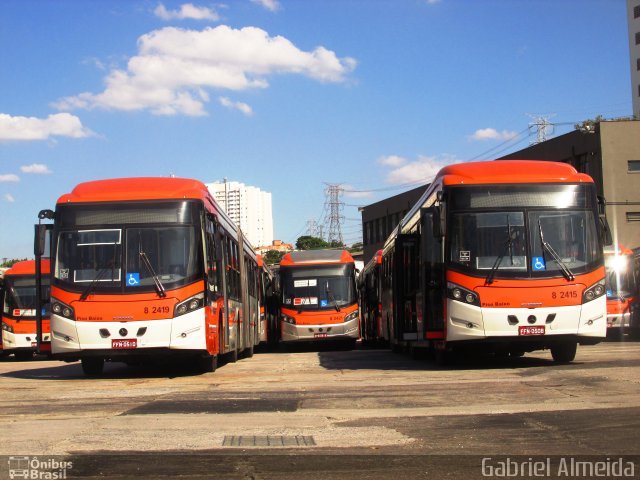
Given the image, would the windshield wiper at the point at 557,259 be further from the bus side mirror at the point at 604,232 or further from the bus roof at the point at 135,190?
the bus roof at the point at 135,190

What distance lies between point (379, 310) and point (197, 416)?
2178cm

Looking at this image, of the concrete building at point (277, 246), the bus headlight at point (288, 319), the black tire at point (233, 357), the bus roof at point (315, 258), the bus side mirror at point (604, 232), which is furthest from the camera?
the concrete building at point (277, 246)

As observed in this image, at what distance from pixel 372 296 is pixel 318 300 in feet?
15.8

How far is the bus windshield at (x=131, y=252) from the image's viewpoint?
14.1 metres

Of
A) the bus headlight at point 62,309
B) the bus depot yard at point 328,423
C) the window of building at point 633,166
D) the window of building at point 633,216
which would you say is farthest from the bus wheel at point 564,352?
the window of building at point 633,166

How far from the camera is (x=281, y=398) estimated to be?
35.4ft

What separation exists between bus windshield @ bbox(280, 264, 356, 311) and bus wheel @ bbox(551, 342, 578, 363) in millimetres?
13354

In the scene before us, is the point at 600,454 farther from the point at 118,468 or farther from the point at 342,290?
the point at 342,290

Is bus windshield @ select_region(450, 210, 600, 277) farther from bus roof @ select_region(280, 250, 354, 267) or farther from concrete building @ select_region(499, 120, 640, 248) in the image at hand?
concrete building @ select_region(499, 120, 640, 248)

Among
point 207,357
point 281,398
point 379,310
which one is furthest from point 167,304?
point 379,310

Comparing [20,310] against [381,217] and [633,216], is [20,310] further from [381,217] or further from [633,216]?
[381,217]

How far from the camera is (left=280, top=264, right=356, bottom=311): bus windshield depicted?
93.5 ft

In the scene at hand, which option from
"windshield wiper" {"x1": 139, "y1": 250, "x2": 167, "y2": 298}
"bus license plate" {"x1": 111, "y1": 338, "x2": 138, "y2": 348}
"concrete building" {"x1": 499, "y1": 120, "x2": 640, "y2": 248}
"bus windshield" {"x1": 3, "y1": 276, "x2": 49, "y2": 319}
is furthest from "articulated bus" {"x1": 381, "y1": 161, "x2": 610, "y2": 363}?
"concrete building" {"x1": 499, "y1": 120, "x2": 640, "y2": 248}

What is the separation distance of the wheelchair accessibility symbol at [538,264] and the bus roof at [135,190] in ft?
19.0
